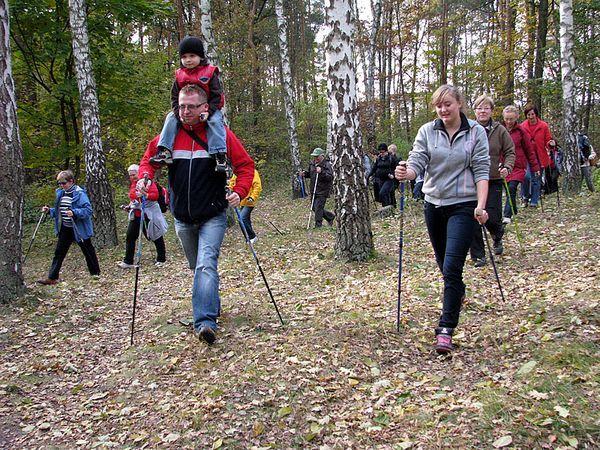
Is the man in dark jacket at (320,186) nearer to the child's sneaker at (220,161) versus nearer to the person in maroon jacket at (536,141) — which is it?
the person in maroon jacket at (536,141)

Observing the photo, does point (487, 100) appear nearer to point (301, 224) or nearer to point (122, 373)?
point (122, 373)

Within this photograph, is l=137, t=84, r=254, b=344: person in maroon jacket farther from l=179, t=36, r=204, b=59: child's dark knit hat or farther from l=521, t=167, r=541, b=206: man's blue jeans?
l=521, t=167, r=541, b=206: man's blue jeans

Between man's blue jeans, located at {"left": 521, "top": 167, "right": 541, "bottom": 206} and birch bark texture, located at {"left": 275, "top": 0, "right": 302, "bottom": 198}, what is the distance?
10242 mm

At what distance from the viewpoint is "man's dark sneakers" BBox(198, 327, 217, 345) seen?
15.4 ft

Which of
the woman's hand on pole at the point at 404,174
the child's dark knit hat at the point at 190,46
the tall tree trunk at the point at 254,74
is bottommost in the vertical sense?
the woman's hand on pole at the point at 404,174

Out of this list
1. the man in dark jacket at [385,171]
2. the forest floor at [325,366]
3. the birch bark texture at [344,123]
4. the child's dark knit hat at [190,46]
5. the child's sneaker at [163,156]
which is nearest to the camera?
the forest floor at [325,366]

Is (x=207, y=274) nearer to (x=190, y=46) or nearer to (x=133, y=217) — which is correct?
(x=190, y=46)

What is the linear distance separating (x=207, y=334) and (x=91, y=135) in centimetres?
862

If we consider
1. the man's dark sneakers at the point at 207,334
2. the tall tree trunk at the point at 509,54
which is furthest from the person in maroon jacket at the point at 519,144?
the tall tree trunk at the point at 509,54

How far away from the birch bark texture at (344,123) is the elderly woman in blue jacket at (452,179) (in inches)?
113

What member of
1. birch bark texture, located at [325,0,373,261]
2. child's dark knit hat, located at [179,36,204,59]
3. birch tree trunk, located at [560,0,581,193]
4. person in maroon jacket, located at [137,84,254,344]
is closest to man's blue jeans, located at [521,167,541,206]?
birch tree trunk, located at [560,0,581,193]

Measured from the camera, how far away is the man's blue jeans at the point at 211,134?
4629 millimetres

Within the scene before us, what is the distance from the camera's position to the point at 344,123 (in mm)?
7473

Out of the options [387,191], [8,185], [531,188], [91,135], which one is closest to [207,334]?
[8,185]
